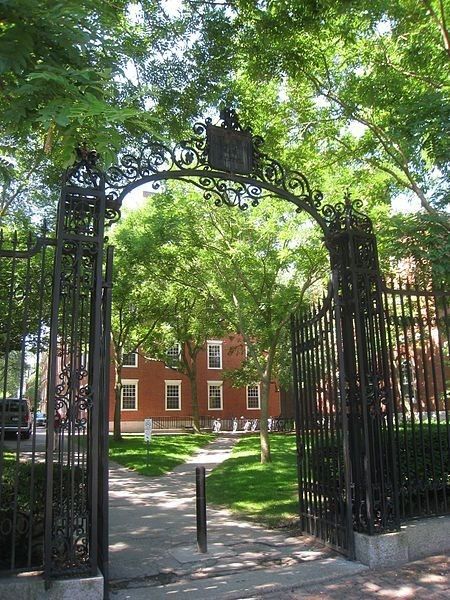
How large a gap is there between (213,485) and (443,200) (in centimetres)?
830

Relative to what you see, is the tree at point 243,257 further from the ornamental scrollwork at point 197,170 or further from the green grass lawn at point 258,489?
the ornamental scrollwork at point 197,170

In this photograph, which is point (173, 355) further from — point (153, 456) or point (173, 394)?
point (153, 456)

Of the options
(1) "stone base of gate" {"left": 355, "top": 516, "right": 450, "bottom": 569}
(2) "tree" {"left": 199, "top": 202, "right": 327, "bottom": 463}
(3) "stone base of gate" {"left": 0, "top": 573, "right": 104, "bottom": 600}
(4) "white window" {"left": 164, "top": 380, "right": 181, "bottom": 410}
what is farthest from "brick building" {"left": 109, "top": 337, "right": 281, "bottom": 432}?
(3) "stone base of gate" {"left": 0, "top": 573, "right": 104, "bottom": 600}

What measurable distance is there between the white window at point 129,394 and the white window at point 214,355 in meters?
7.19

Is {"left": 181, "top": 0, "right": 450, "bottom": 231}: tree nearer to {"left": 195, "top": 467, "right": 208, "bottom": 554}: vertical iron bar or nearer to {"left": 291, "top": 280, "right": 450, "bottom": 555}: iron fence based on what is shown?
{"left": 291, "top": 280, "right": 450, "bottom": 555}: iron fence

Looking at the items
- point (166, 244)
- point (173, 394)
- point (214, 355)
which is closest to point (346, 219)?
point (166, 244)

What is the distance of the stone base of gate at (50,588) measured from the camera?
4.72 metres

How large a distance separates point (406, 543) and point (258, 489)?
584 centimetres

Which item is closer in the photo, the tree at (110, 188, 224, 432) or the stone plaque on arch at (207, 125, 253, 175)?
the stone plaque on arch at (207, 125, 253, 175)

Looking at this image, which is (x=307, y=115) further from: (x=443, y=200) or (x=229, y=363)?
(x=229, y=363)

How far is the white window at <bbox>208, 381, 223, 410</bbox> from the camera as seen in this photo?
153 ft

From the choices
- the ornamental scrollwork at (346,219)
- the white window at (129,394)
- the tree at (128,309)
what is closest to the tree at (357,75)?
the ornamental scrollwork at (346,219)

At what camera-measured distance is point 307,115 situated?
1144 cm

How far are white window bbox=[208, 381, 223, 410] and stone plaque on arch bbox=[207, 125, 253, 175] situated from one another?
40931mm
